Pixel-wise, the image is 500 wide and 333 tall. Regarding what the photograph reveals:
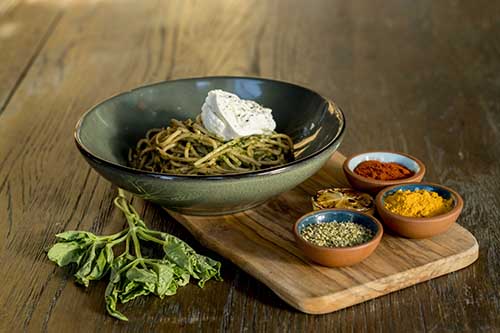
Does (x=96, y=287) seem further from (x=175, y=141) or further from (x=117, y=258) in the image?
(x=175, y=141)

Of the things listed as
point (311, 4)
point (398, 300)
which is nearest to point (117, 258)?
point (398, 300)

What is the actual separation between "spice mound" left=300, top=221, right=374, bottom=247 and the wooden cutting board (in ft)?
0.16

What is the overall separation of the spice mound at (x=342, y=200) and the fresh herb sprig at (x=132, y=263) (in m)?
0.32

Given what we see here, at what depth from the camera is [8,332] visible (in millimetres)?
1628

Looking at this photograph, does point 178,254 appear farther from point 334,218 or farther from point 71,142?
point 71,142

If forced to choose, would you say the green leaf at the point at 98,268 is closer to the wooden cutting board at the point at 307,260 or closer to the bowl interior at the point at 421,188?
the wooden cutting board at the point at 307,260

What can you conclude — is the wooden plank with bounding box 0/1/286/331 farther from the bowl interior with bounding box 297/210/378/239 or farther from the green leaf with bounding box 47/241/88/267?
the bowl interior with bounding box 297/210/378/239

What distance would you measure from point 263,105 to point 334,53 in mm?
1133

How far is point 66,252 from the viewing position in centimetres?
182

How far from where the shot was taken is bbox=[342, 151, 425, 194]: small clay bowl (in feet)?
6.53

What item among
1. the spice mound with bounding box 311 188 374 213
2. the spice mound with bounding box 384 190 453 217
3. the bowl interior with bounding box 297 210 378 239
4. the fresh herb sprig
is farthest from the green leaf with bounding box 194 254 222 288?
the spice mound with bounding box 384 190 453 217

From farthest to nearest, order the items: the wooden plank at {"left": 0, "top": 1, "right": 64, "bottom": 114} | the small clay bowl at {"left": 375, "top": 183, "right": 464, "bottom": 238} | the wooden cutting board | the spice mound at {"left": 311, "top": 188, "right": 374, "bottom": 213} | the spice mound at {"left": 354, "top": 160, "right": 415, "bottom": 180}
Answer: the wooden plank at {"left": 0, "top": 1, "right": 64, "bottom": 114} < the spice mound at {"left": 354, "top": 160, "right": 415, "bottom": 180} < the spice mound at {"left": 311, "top": 188, "right": 374, "bottom": 213} < the small clay bowl at {"left": 375, "top": 183, "right": 464, "bottom": 238} < the wooden cutting board

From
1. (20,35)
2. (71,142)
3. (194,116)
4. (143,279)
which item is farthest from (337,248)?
(20,35)

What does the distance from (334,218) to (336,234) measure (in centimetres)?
7
